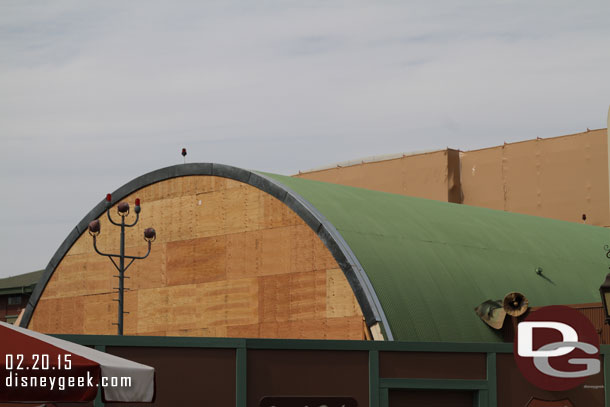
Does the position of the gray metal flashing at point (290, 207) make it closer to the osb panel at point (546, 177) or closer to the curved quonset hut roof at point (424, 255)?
the curved quonset hut roof at point (424, 255)

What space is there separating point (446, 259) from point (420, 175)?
23.1m

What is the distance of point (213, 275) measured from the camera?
92.0ft

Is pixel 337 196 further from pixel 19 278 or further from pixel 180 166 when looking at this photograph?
pixel 19 278

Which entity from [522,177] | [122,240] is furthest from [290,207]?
[522,177]

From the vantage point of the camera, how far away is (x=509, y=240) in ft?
102

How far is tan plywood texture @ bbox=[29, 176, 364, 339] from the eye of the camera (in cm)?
2578

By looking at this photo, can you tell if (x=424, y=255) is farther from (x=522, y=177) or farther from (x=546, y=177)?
(x=522, y=177)

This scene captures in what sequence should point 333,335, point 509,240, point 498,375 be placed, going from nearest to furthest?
point 498,375
point 333,335
point 509,240

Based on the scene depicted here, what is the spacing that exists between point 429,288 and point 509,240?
650 centimetres

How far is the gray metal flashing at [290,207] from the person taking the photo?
24156mm

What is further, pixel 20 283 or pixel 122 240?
pixel 20 283

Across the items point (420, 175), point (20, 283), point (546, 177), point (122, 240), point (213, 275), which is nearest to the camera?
point (213, 275)

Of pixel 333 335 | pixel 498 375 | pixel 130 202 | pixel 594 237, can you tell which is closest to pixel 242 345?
pixel 498 375

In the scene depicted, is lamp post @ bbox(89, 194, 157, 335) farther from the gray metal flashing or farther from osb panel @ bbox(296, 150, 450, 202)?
osb panel @ bbox(296, 150, 450, 202)
